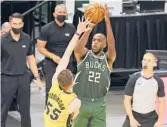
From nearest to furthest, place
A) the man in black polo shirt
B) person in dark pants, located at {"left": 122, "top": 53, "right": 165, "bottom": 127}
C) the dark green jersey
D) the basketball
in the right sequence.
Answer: person in dark pants, located at {"left": 122, "top": 53, "right": 165, "bottom": 127}
the dark green jersey
the basketball
the man in black polo shirt

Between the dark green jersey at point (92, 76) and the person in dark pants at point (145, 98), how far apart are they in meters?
0.36

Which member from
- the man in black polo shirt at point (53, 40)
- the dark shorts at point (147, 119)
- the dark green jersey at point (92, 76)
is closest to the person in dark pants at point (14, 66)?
the man in black polo shirt at point (53, 40)

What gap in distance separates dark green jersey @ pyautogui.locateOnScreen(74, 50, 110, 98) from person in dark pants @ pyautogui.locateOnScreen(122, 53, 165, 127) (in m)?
0.36

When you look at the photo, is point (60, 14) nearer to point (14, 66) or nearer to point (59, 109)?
point (14, 66)

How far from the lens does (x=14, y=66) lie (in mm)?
9836

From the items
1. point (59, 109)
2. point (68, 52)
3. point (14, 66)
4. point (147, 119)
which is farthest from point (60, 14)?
point (59, 109)

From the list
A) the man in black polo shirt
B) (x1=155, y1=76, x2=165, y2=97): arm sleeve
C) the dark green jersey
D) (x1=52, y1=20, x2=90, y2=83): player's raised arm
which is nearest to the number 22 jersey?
(x1=52, y1=20, x2=90, y2=83): player's raised arm

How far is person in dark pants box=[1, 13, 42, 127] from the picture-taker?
982 centimetres

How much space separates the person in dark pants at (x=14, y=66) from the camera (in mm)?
9820

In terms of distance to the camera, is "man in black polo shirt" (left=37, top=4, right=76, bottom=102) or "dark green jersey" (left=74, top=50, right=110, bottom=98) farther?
"man in black polo shirt" (left=37, top=4, right=76, bottom=102)

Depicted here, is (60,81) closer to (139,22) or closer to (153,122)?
(153,122)

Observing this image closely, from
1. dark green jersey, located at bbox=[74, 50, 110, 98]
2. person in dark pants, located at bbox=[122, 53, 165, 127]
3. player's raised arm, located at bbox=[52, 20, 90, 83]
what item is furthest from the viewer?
dark green jersey, located at bbox=[74, 50, 110, 98]

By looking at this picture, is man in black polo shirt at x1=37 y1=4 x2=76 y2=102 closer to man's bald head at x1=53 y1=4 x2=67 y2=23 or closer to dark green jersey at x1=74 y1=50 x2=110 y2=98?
man's bald head at x1=53 y1=4 x2=67 y2=23

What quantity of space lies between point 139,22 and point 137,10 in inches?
20.4
